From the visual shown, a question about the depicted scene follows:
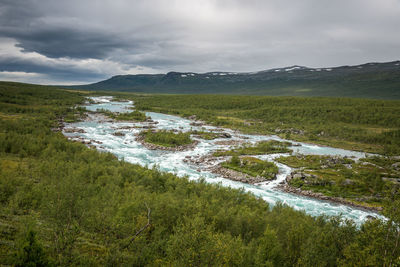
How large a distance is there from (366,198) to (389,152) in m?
30.2

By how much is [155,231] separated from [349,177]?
115 ft

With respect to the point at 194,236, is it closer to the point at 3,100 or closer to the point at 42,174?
the point at 42,174

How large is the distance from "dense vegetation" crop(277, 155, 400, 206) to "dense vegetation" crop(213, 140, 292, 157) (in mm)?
7240

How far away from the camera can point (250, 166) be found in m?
41.5

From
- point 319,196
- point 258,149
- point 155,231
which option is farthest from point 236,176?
point 155,231

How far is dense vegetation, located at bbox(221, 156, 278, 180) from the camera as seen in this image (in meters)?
38.8

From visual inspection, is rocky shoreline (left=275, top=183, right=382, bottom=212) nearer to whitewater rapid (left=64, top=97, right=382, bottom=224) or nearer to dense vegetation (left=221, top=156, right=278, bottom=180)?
whitewater rapid (left=64, top=97, right=382, bottom=224)

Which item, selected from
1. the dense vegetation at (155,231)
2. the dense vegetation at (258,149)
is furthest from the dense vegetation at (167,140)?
the dense vegetation at (155,231)

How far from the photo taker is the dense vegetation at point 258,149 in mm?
50159

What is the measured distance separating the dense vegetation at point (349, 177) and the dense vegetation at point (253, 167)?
3.86 m

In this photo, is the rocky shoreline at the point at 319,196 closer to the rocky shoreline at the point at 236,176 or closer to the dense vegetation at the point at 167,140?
the rocky shoreline at the point at 236,176

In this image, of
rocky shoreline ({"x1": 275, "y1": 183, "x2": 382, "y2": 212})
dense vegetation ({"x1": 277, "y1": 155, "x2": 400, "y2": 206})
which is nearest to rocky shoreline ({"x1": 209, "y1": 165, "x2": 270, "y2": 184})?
rocky shoreline ({"x1": 275, "y1": 183, "x2": 382, "y2": 212})

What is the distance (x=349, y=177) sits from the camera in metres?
37.3

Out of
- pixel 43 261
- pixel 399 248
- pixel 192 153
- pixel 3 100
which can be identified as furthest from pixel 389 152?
pixel 3 100
